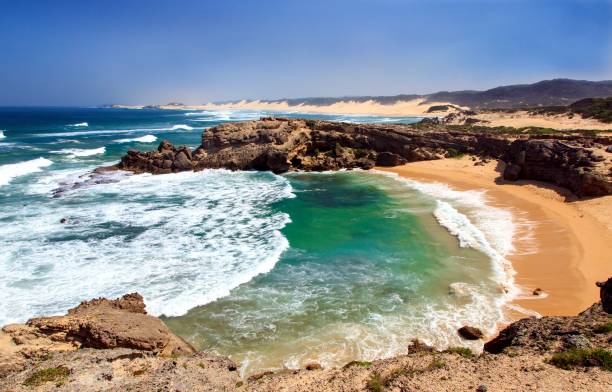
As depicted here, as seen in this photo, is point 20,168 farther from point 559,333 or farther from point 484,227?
point 559,333

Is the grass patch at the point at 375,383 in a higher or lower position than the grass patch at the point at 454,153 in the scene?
lower

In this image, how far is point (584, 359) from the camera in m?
6.39

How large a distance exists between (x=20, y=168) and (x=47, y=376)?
35867 mm

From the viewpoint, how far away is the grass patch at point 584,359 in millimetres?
6238

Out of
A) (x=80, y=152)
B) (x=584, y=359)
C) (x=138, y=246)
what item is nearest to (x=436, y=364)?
(x=584, y=359)

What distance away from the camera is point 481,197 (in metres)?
24.5

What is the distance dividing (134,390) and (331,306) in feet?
21.8

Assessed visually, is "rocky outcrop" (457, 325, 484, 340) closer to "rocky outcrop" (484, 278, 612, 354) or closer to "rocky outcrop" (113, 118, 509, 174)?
"rocky outcrop" (484, 278, 612, 354)

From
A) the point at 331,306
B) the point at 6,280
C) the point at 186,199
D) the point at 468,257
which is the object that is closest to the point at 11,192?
the point at 186,199

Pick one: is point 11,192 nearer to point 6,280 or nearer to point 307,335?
point 6,280

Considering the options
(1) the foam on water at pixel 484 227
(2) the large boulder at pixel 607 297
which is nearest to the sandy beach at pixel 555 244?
(1) the foam on water at pixel 484 227

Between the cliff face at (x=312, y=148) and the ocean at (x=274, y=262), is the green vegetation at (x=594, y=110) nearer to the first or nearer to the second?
the cliff face at (x=312, y=148)

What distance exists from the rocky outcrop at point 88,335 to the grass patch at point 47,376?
3.13ft

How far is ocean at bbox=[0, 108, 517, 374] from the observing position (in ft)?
35.7
